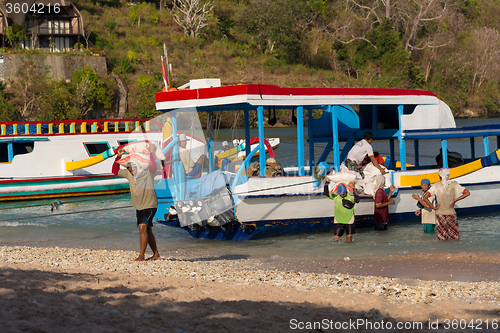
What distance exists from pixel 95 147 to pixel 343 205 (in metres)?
12.8

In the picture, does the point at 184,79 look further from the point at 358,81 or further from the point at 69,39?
the point at 358,81

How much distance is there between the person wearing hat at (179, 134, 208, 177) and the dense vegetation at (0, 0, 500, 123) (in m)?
43.7

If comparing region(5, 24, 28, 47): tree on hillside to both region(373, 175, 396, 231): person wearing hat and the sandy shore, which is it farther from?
the sandy shore

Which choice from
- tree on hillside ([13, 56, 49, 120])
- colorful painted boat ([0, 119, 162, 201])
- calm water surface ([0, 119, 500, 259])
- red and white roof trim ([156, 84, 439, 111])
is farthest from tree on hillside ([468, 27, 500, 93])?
red and white roof trim ([156, 84, 439, 111])

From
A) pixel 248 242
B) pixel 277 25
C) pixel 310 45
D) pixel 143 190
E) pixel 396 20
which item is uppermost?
pixel 396 20

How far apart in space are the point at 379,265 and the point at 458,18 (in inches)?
3102

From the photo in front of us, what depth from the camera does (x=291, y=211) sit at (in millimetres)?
11195

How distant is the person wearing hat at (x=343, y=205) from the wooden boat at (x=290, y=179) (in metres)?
0.68

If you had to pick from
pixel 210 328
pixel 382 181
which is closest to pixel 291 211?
pixel 382 181

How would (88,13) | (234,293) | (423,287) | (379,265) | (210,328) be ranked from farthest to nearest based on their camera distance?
(88,13) < (379,265) < (423,287) < (234,293) < (210,328)

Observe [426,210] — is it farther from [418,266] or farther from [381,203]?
[418,266]

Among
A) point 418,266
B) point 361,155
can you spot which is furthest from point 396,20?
point 418,266

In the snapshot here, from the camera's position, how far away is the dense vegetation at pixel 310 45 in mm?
59594

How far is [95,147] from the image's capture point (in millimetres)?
20391
